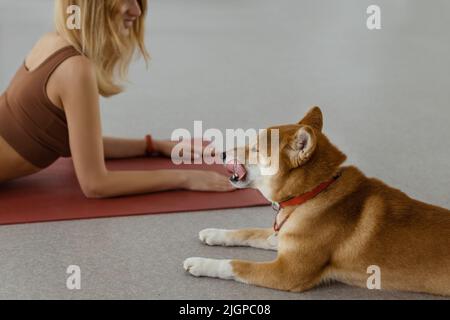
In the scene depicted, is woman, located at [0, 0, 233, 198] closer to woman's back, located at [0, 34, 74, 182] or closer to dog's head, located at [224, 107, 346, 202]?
woman's back, located at [0, 34, 74, 182]

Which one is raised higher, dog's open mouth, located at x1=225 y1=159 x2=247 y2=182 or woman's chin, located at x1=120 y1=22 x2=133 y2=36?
woman's chin, located at x1=120 y1=22 x2=133 y2=36

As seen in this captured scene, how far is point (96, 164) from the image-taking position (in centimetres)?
267

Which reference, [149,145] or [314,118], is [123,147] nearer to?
[149,145]

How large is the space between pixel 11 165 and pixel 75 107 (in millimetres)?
425

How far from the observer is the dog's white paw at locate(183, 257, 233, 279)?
2.15 metres

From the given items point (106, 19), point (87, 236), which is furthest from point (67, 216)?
point (106, 19)

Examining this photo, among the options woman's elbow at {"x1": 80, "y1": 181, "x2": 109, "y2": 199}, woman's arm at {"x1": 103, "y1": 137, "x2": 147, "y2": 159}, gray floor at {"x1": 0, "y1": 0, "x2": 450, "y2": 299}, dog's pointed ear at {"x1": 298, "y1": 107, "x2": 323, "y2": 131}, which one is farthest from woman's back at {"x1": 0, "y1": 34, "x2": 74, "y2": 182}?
dog's pointed ear at {"x1": 298, "y1": 107, "x2": 323, "y2": 131}

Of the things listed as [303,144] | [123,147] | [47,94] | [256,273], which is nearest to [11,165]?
[47,94]

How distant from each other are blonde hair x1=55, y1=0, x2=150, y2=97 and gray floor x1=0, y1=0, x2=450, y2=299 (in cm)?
70

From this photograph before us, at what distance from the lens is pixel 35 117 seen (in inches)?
105

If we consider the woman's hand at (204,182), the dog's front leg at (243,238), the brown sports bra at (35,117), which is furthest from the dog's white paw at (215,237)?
the brown sports bra at (35,117)

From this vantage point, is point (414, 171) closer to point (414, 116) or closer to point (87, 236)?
point (414, 116)
